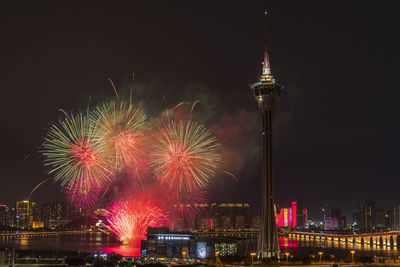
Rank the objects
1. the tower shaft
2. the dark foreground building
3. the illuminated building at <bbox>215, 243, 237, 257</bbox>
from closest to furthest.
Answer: the tower shaft, the dark foreground building, the illuminated building at <bbox>215, 243, 237, 257</bbox>

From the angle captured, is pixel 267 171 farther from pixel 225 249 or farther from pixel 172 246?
pixel 225 249

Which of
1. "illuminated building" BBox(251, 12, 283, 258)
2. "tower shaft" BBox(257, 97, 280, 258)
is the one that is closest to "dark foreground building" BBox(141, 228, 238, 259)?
"tower shaft" BBox(257, 97, 280, 258)

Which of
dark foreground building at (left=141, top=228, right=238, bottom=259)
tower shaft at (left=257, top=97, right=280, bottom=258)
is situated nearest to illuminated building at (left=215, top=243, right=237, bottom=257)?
dark foreground building at (left=141, top=228, right=238, bottom=259)

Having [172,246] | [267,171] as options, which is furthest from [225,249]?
[267,171]

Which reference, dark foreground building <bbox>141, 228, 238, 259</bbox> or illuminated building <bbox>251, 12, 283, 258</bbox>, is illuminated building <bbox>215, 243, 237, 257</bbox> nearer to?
dark foreground building <bbox>141, 228, 238, 259</bbox>

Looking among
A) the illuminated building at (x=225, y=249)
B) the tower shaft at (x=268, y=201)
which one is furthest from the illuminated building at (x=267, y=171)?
the illuminated building at (x=225, y=249)

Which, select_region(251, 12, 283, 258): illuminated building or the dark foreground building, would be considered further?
the dark foreground building

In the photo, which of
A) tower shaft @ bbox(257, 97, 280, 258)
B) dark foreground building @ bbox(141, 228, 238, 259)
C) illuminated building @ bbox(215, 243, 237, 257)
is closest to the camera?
tower shaft @ bbox(257, 97, 280, 258)

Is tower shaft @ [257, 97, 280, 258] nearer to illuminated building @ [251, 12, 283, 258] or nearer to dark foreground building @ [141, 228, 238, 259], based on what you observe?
illuminated building @ [251, 12, 283, 258]

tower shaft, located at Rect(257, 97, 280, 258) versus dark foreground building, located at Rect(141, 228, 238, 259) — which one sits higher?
tower shaft, located at Rect(257, 97, 280, 258)

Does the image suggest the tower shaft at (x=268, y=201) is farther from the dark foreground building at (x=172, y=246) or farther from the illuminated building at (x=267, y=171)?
the dark foreground building at (x=172, y=246)
